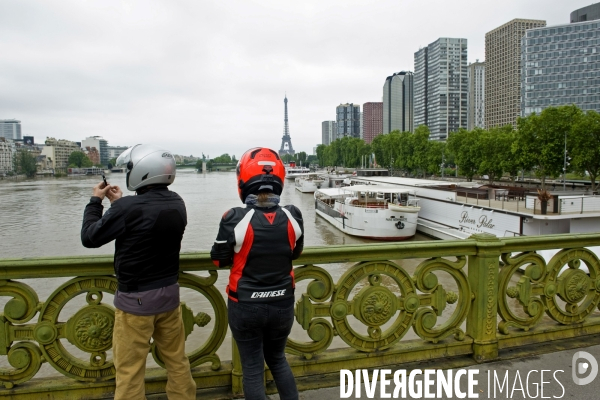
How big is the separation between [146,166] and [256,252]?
0.96 meters

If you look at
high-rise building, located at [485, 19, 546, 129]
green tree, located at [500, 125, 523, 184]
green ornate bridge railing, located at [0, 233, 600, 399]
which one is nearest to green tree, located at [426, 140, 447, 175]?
green tree, located at [500, 125, 523, 184]

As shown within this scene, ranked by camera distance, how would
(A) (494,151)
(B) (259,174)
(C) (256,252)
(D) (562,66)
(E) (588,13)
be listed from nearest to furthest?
1. (C) (256,252)
2. (B) (259,174)
3. (A) (494,151)
4. (D) (562,66)
5. (E) (588,13)

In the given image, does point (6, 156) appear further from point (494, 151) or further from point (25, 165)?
point (494, 151)

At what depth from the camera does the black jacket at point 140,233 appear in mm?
2613

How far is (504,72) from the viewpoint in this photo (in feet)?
574

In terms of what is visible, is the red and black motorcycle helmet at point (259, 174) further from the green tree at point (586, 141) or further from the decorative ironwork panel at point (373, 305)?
the green tree at point (586, 141)

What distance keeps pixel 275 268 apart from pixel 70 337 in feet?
5.63

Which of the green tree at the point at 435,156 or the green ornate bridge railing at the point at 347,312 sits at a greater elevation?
the green tree at the point at 435,156

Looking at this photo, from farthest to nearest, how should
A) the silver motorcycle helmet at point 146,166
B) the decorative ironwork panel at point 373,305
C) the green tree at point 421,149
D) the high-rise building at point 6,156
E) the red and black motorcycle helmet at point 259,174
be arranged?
the high-rise building at point 6,156
the green tree at point 421,149
the decorative ironwork panel at point 373,305
the silver motorcycle helmet at point 146,166
the red and black motorcycle helmet at point 259,174

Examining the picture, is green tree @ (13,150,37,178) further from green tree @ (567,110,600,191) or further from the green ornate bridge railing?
the green ornate bridge railing

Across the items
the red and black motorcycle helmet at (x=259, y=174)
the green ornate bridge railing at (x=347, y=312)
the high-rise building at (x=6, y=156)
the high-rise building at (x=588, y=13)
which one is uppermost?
the high-rise building at (x=588, y=13)

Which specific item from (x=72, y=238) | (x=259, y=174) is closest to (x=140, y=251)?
(x=259, y=174)

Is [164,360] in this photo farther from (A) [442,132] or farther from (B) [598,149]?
(A) [442,132]

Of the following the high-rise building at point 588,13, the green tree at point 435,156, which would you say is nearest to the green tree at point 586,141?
the green tree at point 435,156
